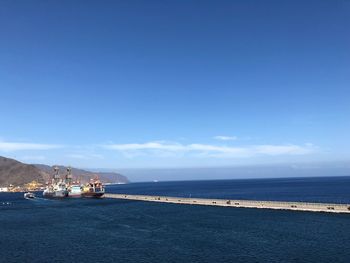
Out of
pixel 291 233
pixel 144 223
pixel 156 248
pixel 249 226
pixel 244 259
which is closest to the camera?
pixel 244 259

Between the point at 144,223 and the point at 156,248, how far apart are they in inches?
1449

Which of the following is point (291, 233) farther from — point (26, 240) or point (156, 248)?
point (26, 240)

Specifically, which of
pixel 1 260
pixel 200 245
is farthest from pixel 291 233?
pixel 1 260

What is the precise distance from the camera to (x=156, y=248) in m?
75.3

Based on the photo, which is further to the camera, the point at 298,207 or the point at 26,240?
the point at 298,207

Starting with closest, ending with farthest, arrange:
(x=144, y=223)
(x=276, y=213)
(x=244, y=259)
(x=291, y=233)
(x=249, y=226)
Result: (x=244, y=259), (x=291, y=233), (x=249, y=226), (x=144, y=223), (x=276, y=213)

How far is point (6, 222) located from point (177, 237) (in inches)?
2686

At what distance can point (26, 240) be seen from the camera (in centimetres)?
8756

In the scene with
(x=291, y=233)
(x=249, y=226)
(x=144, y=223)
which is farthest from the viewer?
(x=144, y=223)

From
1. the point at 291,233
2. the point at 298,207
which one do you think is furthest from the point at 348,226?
the point at 298,207

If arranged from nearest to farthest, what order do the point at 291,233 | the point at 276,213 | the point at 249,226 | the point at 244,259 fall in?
the point at 244,259 < the point at 291,233 < the point at 249,226 < the point at 276,213

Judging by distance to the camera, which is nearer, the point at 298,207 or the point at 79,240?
the point at 79,240

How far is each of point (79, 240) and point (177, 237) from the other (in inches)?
902

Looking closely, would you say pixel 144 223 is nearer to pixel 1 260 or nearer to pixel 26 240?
pixel 26 240
